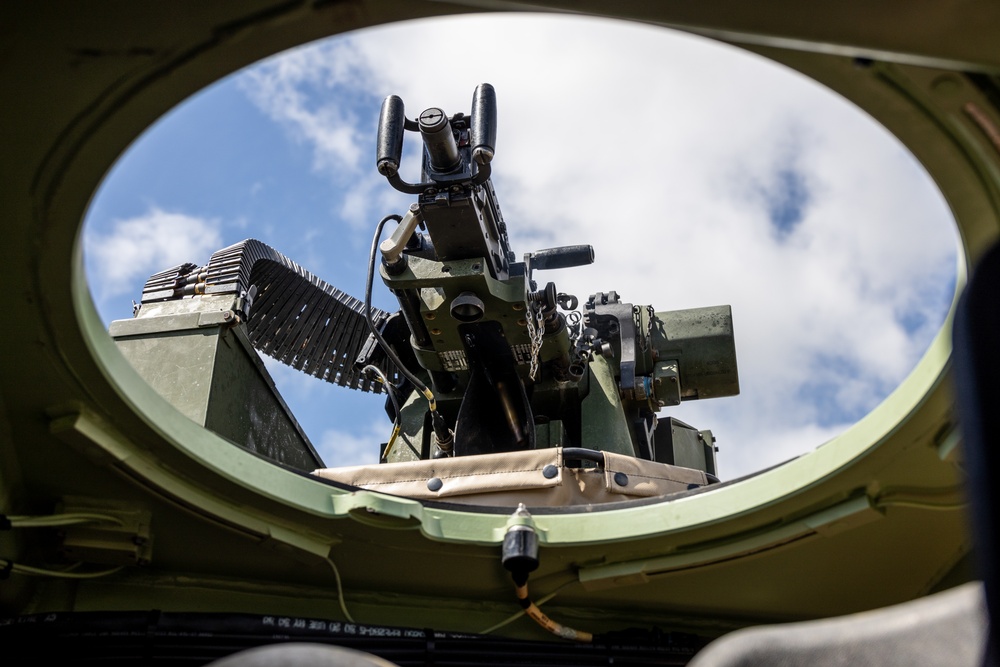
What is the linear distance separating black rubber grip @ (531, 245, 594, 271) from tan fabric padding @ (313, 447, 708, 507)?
185cm

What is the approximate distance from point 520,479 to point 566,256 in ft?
6.91

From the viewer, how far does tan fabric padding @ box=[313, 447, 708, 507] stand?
4.37m

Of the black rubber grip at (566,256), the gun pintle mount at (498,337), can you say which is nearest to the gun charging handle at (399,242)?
the gun pintle mount at (498,337)

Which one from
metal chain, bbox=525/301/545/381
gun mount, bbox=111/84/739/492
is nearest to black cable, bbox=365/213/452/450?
gun mount, bbox=111/84/739/492

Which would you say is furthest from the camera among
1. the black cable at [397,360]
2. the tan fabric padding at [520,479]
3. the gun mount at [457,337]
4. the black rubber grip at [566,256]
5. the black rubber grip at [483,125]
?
the black rubber grip at [566,256]

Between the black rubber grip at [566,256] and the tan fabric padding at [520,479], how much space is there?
6.07 ft

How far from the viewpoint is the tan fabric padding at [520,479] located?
437cm

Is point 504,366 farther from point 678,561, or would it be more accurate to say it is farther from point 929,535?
point 929,535

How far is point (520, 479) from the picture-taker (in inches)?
173

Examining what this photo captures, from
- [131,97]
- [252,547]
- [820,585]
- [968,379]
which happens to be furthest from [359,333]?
[968,379]

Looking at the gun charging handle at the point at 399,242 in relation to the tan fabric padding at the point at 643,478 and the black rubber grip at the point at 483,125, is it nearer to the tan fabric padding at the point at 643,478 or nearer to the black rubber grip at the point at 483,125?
the black rubber grip at the point at 483,125

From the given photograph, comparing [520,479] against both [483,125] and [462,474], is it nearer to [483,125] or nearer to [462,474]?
[462,474]

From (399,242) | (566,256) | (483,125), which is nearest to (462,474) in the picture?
(399,242)

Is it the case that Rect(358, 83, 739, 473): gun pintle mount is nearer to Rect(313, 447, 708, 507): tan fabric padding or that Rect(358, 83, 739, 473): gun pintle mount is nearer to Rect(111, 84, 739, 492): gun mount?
Rect(111, 84, 739, 492): gun mount
